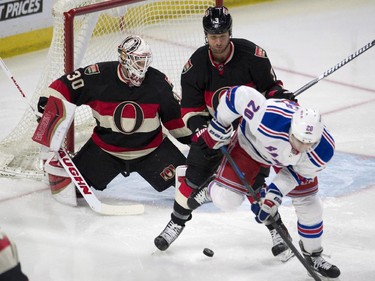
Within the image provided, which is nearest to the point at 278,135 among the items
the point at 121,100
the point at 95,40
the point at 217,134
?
the point at 217,134

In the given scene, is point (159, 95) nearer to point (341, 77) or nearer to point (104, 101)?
point (104, 101)

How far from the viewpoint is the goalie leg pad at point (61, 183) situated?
171 inches

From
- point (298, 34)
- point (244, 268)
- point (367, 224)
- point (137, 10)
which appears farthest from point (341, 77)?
point (244, 268)

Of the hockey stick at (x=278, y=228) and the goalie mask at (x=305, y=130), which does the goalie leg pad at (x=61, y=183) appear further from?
the goalie mask at (x=305, y=130)

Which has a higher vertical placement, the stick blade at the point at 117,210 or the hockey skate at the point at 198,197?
the hockey skate at the point at 198,197

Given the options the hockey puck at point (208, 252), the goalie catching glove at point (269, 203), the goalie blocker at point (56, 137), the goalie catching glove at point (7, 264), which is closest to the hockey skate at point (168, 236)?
the hockey puck at point (208, 252)

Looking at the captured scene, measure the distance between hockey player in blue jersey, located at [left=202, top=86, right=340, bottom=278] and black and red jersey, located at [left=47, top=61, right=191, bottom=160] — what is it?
59cm

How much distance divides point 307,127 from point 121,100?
1207mm

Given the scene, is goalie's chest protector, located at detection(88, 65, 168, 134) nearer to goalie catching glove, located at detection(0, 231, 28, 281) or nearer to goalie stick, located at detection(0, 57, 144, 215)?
goalie stick, located at detection(0, 57, 144, 215)

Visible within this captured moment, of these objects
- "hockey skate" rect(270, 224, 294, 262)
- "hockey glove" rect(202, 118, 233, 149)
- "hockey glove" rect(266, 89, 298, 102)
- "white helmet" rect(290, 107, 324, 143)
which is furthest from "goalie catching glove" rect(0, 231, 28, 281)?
"hockey glove" rect(266, 89, 298, 102)

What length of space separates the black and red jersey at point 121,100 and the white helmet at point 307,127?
108cm

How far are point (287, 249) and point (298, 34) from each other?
3.34 meters

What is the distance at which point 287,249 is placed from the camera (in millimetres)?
3846

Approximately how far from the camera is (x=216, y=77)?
395 cm
